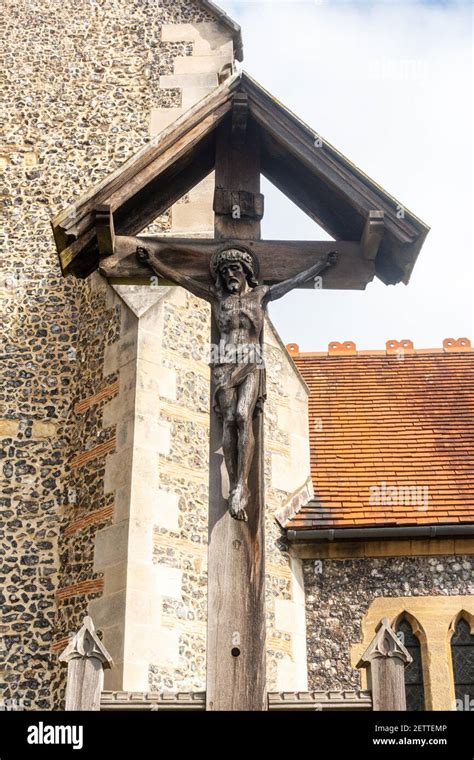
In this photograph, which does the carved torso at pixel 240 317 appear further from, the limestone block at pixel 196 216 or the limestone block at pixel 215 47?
the limestone block at pixel 215 47

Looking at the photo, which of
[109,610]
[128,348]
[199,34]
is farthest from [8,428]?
[199,34]

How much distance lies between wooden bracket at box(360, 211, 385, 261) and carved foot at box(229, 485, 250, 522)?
1.46 metres

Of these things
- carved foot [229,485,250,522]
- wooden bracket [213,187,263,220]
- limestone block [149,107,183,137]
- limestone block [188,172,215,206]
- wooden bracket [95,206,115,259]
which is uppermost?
limestone block [149,107,183,137]

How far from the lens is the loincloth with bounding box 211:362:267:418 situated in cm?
492

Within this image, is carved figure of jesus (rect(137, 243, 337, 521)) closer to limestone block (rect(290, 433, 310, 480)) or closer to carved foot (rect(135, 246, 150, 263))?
carved foot (rect(135, 246, 150, 263))

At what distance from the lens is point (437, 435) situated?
40.9 feet

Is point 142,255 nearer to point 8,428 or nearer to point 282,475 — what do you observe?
point 8,428

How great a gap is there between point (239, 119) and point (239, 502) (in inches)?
82.9

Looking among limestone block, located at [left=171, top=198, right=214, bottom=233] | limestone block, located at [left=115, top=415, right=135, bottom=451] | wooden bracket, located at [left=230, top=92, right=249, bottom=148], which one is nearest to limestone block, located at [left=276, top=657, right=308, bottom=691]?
limestone block, located at [left=115, top=415, right=135, bottom=451]
